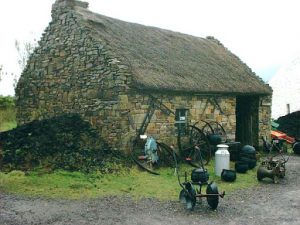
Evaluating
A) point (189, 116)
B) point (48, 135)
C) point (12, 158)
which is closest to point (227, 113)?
point (189, 116)

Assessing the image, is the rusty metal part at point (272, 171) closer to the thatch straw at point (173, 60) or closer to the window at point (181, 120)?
the window at point (181, 120)

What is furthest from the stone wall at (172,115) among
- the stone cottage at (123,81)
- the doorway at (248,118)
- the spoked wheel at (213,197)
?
the spoked wheel at (213,197)

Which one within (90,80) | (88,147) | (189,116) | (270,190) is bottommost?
(270,190)

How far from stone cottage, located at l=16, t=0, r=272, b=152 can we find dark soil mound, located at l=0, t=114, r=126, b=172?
0.57m

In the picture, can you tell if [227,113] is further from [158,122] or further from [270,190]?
[270,190]

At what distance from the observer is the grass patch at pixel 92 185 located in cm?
1134

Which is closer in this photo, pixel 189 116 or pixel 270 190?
pixel 270 190

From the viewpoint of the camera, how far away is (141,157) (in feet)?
47.3

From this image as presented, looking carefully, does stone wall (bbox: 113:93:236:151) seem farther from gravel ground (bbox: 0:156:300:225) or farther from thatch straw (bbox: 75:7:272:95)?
gravel ground (bbox: 0:156:300:225)

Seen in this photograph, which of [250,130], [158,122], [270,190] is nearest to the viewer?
[270,190]

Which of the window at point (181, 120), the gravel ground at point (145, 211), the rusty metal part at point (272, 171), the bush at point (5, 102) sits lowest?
the gravel ground at point (145, 211)

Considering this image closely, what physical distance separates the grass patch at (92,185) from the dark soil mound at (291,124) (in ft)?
44.4

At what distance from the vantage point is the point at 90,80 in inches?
632

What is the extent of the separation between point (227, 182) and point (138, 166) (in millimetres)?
3050
